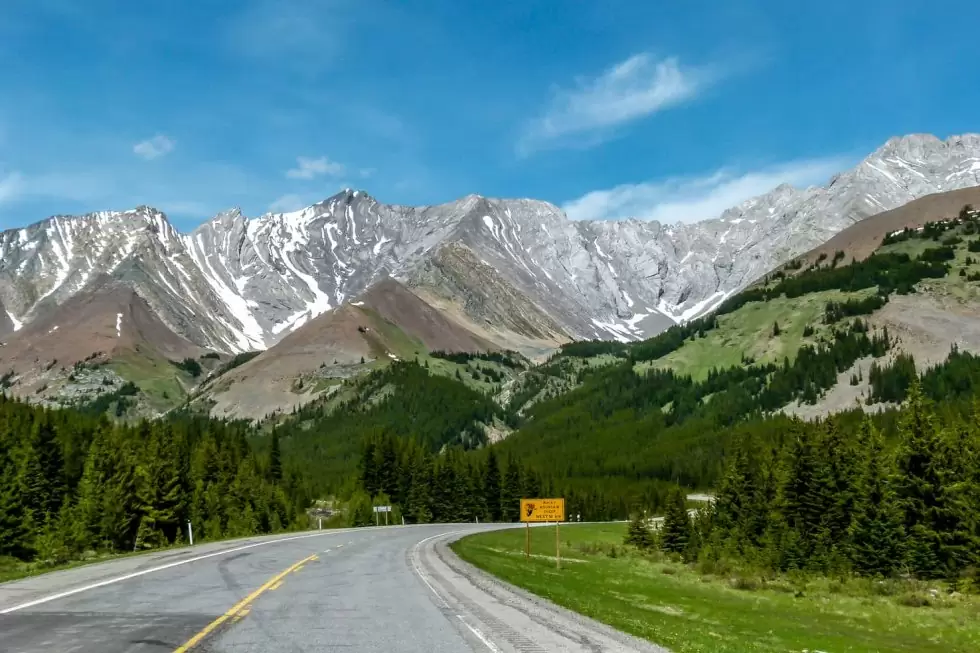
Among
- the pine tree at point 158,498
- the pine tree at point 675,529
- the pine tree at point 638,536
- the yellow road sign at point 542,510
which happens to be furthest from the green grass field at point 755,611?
the pine tree at point 158,498

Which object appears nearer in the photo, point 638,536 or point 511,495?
point 638,536

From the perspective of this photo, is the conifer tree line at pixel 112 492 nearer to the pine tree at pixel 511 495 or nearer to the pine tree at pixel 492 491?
the pine tree at pixel 492 491

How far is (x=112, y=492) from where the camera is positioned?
73.9m

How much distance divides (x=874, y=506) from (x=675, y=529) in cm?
2899

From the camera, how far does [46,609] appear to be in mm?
19625

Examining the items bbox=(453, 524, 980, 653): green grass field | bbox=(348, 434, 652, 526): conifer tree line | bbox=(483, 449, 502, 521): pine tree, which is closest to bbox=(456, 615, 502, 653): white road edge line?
bbox=(453, 524, 980, 653): green grass field

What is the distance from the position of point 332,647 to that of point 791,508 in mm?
67487

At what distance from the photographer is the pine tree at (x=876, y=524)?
199 feet

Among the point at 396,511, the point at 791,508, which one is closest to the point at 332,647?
the point at 791,508

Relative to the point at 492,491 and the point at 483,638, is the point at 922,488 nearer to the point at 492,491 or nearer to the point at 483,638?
the point at 483,638

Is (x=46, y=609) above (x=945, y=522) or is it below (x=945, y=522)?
above

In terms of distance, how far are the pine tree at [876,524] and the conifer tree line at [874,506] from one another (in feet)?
0.26

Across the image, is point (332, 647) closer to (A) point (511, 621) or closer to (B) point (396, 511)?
(A) point (511, 621)

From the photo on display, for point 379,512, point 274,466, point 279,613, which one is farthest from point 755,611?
point 274,466
